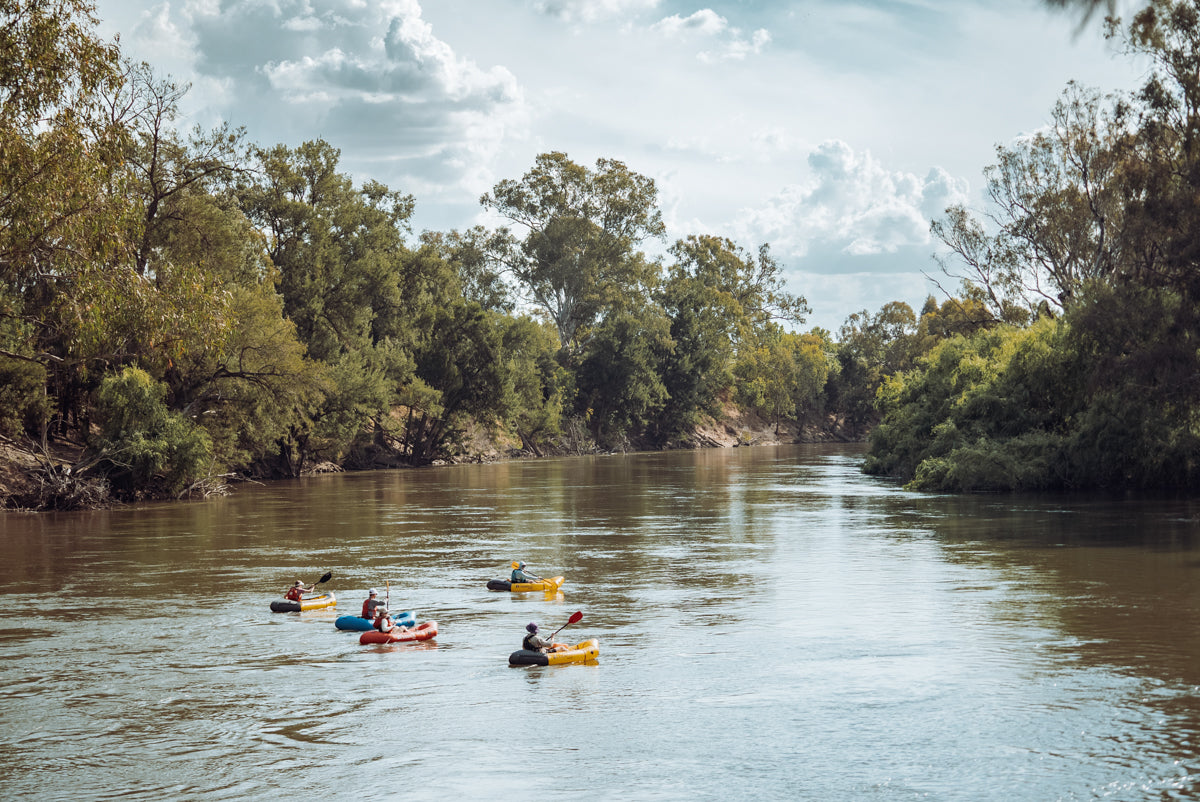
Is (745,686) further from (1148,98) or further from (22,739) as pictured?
(1148,98)

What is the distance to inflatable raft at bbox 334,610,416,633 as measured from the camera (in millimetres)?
18109

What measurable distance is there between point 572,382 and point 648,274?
45.1 feet

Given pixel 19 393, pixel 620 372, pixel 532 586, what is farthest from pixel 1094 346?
pixel 620 372

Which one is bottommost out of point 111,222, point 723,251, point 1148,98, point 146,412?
point 146,412

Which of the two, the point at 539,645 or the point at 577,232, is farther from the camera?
the point at 577,232

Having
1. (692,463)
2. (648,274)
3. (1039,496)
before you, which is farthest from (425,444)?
(1039,496)

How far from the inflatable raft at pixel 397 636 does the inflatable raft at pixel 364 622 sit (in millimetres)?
377

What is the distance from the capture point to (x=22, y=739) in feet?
41.3

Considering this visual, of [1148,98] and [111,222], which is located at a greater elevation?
[1148,98]

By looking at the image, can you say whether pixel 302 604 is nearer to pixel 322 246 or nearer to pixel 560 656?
pixel 560 656

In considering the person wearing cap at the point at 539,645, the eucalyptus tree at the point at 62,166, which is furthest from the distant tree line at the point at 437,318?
the person wearing cap at the point at 539,645

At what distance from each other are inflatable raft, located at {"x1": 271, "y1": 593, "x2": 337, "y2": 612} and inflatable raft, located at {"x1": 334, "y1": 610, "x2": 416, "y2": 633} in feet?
4.27

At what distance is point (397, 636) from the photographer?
56.8ft

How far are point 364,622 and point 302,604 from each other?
6.74 ft
